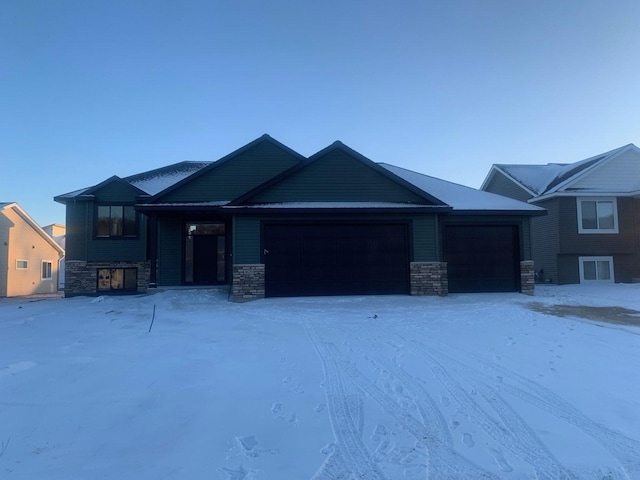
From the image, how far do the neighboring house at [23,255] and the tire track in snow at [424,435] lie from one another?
24535 millimetres

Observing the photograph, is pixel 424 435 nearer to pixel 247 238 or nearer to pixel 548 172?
pixel 247 238

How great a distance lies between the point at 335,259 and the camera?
1411cm

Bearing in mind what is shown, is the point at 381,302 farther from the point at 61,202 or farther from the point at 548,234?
the point at 61,202

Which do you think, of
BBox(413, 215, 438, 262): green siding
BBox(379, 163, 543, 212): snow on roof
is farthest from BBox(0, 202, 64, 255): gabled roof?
BBox(413, 215, 438, 262): green siding

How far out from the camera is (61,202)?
1884 centimetres

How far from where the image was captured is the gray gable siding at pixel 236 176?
16.5 meters

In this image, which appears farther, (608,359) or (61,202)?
(61,202)

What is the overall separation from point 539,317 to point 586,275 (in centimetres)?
1211

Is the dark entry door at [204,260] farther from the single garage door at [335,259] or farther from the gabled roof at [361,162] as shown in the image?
the gabled roof at [361,162]

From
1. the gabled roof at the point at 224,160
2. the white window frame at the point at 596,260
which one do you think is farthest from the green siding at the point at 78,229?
the white window frame at the point at 596,260

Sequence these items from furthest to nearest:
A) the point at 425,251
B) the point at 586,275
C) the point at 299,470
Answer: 1. the point at 586,275
2. the point at 425,251
3. the point at 299,470

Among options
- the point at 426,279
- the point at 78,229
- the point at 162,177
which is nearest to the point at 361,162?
the point at 426,279

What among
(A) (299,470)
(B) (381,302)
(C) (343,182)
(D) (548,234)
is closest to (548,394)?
(A) (299,470)

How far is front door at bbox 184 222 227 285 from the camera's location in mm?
17062
